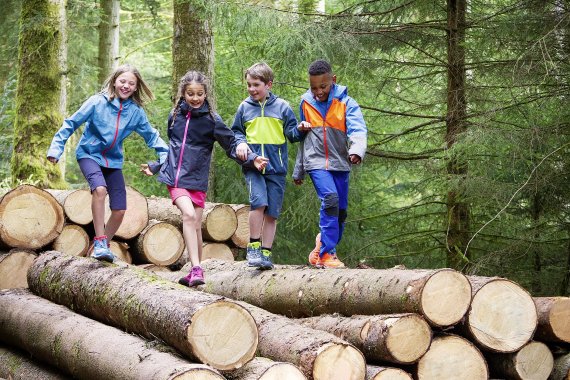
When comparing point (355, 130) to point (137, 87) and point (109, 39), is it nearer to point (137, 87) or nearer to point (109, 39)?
point (137, 87)

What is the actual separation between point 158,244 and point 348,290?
13.7 feet

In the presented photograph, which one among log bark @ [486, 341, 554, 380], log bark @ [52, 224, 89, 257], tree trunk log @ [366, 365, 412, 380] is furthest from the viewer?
log bark @ [52, 224, 89, 257]

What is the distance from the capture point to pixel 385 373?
5.86 m

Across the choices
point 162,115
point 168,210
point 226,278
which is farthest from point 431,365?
point 162,115

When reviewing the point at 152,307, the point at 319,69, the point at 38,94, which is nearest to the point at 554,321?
the point at 319,69

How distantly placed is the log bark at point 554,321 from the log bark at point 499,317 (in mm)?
286

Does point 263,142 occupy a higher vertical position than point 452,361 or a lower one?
higher

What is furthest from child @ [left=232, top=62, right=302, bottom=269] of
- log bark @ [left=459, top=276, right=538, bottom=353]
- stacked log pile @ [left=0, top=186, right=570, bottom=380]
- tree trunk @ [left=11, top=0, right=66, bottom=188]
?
tree trunk @ [left=11, top=0, right=66, bottom=188]

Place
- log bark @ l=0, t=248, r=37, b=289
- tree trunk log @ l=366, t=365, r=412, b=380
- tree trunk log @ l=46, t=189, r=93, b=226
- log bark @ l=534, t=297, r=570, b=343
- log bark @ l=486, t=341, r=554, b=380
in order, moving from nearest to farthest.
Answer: tree trunk log @ l=366, t=365, r=412, b=380 → log bark @ l=486, t=341, r=554, b=380 → log bark @ l=534, t=297, r=570, b=343 → log bark @ l=0, t=248, r=37, b=289 → tree trunk log @ l=46, t=189, r=93, b=226

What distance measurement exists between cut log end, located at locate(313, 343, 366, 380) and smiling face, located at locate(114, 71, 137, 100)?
11.0 ft

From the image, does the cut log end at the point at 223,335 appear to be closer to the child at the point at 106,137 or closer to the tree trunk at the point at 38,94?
the child at the point at 106,137

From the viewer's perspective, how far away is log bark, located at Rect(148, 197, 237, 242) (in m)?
11.1

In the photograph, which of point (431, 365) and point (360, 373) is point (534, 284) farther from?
point (360, 373)

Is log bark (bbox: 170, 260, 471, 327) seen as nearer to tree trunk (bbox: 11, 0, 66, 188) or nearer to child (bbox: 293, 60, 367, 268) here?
child (bbox: 293, 60, 367, 268)
